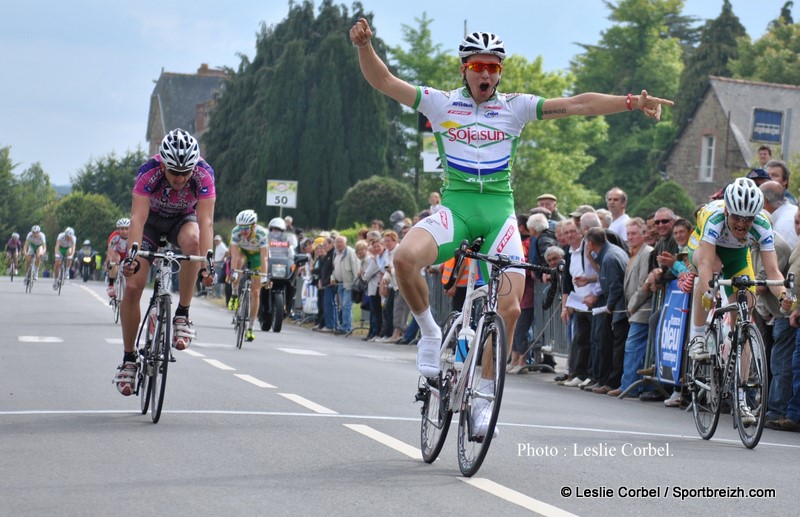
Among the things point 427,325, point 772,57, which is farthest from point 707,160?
point 427,325

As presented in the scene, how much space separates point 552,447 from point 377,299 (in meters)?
17.8

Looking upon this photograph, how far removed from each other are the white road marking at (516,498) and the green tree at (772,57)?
78.8 meters

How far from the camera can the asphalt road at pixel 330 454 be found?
7.03 m

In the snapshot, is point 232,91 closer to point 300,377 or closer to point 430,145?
point 430,145

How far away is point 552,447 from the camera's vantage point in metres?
9.62

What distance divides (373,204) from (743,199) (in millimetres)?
48076

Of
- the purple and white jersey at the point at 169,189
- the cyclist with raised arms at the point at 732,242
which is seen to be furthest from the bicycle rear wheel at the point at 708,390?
the purple and white jersey at the point at 169,189

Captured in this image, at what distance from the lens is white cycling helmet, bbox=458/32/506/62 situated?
8820 millimetres

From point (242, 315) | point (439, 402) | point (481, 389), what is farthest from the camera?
→ point (242, 315)

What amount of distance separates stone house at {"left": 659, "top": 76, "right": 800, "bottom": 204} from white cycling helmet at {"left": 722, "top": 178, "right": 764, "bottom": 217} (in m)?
56.8

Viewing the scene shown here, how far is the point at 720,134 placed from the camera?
7025cm

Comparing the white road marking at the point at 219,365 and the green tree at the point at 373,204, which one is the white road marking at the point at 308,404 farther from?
the green tree at the point at 373,204

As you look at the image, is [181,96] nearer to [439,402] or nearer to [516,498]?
[439,402]

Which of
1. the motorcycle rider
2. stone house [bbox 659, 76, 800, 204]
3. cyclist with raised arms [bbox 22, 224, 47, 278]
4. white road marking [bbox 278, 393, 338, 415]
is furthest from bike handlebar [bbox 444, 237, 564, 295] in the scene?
stone house [bbox 659, 76, 800, 204]
